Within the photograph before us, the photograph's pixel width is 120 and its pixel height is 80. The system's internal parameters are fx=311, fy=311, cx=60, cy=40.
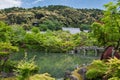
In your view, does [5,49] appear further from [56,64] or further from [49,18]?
[49,18]

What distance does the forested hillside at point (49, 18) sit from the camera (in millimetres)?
114625

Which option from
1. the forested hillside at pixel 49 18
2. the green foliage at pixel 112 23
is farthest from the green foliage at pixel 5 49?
the forested hillside at pixel 49 18

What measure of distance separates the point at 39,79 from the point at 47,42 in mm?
58275

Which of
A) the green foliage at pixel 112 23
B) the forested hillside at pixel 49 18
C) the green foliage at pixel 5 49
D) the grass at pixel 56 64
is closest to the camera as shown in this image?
the green foliage at pixel 112 23

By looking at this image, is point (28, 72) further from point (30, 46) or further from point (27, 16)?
point (27, 16)

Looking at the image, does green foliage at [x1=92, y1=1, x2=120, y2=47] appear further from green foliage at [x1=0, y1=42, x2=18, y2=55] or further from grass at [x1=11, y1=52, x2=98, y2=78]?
green foliage at [x1=0, y1=42, x2=18, y2=55]

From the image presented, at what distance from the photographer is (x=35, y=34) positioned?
254ft

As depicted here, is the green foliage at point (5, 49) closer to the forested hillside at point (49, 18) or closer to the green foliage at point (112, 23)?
the green foliage at point (112, 23)

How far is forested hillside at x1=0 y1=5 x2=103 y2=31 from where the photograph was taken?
376ft

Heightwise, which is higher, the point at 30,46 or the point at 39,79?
the point at 30,46

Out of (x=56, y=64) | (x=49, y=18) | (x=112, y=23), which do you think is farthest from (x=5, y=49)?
(x=49, y=18)

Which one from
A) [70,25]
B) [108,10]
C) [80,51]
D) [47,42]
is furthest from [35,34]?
[70,25]

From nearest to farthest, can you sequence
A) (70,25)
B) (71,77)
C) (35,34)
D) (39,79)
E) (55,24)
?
(39,79) < (71,77) < (35,34) < (55,24) < (70,25)

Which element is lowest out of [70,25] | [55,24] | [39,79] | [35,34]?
[39,79]
